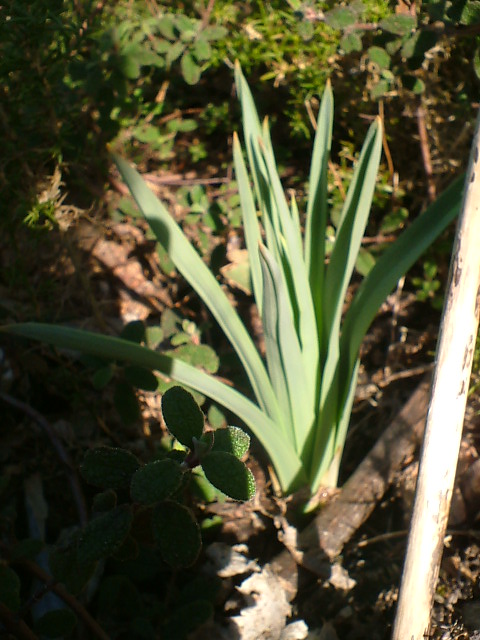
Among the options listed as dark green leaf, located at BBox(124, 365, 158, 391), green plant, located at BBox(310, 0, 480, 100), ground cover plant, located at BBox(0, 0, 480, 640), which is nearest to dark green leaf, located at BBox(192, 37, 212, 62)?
ground cover plant, located at BBox(0, 0, 480, 640)

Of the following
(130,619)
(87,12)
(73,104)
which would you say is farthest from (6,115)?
(130,619)

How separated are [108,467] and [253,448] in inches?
29.8

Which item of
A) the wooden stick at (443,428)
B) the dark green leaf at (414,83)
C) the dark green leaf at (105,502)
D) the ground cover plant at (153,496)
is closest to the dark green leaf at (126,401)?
the ground cover plant at (153,496)

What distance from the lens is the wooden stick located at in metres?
0.84

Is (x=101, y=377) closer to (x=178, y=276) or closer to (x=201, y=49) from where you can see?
(x=178, y=276)

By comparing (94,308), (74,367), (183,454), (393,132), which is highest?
(393,132)

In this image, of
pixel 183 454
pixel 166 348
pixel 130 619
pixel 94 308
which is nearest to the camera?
A: pixel 183 454

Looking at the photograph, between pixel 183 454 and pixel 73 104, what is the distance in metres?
1.14

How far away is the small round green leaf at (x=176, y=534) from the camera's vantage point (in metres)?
0.78

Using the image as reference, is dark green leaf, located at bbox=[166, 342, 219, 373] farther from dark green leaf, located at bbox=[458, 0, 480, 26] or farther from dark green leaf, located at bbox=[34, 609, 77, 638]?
dark green leaf, located at bbox=[458, 0, 480, 26]

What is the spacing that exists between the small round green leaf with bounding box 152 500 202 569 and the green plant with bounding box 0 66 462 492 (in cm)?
39

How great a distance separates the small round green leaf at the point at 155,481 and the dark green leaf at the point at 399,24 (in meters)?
1.03

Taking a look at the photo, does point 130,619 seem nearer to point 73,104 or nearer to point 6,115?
point 6,115

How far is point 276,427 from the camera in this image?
1237 millimetres
